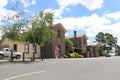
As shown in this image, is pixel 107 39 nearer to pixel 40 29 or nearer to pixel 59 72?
pixel 40 29

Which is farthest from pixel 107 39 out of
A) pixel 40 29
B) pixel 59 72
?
pixel 59 72

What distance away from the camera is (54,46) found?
6569 cm

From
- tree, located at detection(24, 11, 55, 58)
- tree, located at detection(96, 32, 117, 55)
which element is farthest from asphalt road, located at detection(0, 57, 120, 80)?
tree, located at detection(96, 32, 117, 55)

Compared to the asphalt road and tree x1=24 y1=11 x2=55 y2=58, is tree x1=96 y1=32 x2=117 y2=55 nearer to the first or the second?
tree x1=24 y1=11 x2=55 y2=58

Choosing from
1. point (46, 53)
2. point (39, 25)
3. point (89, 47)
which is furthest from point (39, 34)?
point (89, 47)

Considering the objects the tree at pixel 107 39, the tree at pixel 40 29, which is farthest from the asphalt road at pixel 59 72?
the tree at pixel 107 39

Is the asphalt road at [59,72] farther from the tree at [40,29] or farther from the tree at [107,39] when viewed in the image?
the tree at [107,39]

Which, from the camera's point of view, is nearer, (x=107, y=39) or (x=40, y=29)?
(x=40, y=29)

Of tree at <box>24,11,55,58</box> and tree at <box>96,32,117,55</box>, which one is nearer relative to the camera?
tree at <box>24,11,55,58</box>

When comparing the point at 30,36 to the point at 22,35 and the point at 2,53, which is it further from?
the point at 2,53

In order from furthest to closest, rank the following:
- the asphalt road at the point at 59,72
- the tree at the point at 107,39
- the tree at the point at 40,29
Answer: the tree at the point at 107,39
the tree at the point at 40,29
the asphalt road at the point at 59,72

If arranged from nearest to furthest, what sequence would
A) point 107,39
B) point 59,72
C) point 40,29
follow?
point 59,72, point 40,29, point 107,39

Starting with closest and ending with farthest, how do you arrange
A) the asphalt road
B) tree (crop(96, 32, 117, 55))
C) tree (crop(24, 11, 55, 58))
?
the asphalt road < tree (crop(24, 11, 55, 58)) < tree (crop(96, 32, 117, 55))

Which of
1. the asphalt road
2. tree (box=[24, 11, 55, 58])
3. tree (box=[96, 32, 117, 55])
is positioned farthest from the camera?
tree (box=[96, 32, 117, 55])
